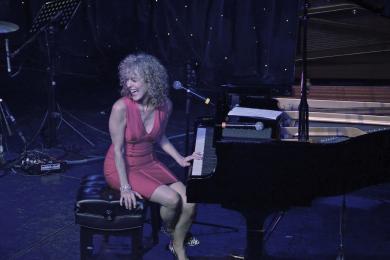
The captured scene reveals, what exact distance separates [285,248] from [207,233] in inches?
23.7

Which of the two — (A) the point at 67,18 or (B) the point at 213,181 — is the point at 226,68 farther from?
(B) the point at 213,181

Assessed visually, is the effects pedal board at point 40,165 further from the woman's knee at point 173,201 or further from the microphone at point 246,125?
the microphone at point 246,125

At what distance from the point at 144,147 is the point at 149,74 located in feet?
1.63

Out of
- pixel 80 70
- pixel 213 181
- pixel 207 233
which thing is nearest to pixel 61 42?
pixel 80 70

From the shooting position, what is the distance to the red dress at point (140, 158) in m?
3.44

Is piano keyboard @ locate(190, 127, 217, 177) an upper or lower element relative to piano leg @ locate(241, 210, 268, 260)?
upper

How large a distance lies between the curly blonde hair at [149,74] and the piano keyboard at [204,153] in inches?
13.8

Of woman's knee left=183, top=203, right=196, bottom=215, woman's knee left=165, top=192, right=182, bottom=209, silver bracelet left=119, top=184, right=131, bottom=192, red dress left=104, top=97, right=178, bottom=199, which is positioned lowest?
woman's knee left=183, top=203, right=196, bottom=215

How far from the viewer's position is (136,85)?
136 inches

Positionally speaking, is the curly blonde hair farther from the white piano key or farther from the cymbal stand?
the cymbal stand

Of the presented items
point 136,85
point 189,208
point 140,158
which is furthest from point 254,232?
point 136,85

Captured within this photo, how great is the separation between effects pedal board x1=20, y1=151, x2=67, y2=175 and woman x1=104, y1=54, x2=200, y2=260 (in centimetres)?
196

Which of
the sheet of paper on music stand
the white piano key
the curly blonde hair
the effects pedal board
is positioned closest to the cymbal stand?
the effects pedal board

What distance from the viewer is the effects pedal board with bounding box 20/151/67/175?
5332mm
